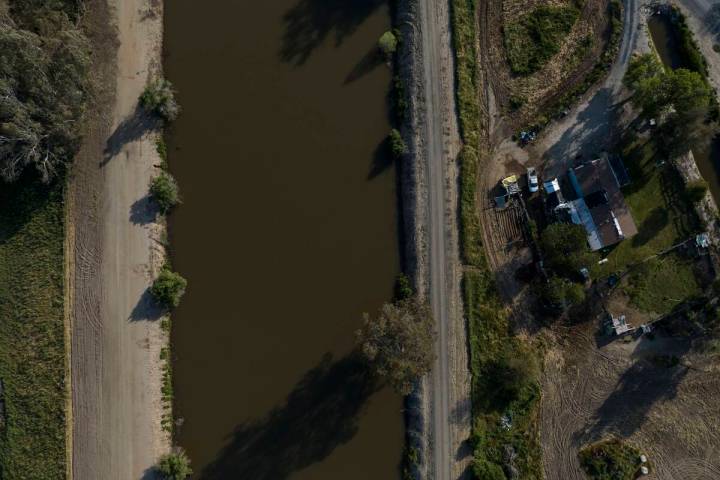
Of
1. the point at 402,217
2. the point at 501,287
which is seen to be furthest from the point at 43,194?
the point at 501,287

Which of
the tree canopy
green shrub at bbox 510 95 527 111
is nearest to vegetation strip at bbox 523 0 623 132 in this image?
green shrub at bbox 510 95 527 111

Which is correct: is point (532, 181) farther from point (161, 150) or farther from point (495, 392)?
point (161, 150)

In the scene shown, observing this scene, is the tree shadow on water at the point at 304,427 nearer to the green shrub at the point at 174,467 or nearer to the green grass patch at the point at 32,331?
the green shrub at the point at 174,467

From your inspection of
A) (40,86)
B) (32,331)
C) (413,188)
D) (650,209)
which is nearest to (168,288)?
(32,331)

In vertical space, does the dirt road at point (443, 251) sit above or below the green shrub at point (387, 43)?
below

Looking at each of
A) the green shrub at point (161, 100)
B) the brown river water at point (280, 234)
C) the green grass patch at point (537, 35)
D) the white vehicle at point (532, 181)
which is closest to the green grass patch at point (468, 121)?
the green grass patch at point (537, 35)

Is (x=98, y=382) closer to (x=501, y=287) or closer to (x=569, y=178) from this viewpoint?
(x=501, y=287)
